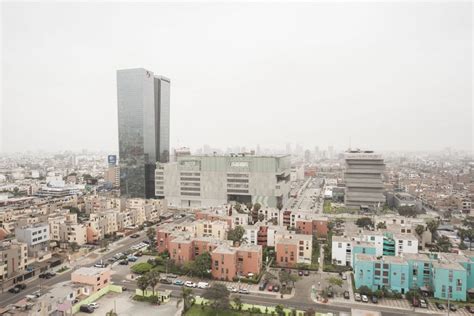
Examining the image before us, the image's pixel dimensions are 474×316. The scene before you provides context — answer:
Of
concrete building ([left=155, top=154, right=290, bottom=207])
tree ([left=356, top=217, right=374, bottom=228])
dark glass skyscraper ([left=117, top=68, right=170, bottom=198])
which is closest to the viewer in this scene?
tree ([left=356, top=217, right=374, bottom=228])

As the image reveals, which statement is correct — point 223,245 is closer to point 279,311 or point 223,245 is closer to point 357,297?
point 279,311

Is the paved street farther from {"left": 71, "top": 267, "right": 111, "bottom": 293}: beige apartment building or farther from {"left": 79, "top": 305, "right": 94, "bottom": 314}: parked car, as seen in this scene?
{"left": 79, "top": 305, "right": 94, "bottom": 314}: parked car

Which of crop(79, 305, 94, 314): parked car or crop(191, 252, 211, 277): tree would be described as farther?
crop(191, 252, 211, 277): tree

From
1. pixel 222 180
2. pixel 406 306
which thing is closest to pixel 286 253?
pixel 406 306

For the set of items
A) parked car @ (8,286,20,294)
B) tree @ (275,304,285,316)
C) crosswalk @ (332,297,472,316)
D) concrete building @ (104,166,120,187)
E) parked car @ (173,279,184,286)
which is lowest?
crosswalk @ (332,297,472,316)

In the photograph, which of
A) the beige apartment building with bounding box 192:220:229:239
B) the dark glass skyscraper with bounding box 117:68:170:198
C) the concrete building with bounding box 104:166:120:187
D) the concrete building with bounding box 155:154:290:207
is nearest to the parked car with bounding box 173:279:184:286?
the beige apartment building with bounding box 192:220:229:239

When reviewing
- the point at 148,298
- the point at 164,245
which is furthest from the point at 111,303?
the point at 164,245

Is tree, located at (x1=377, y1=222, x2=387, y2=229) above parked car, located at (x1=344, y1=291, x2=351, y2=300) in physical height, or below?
above
